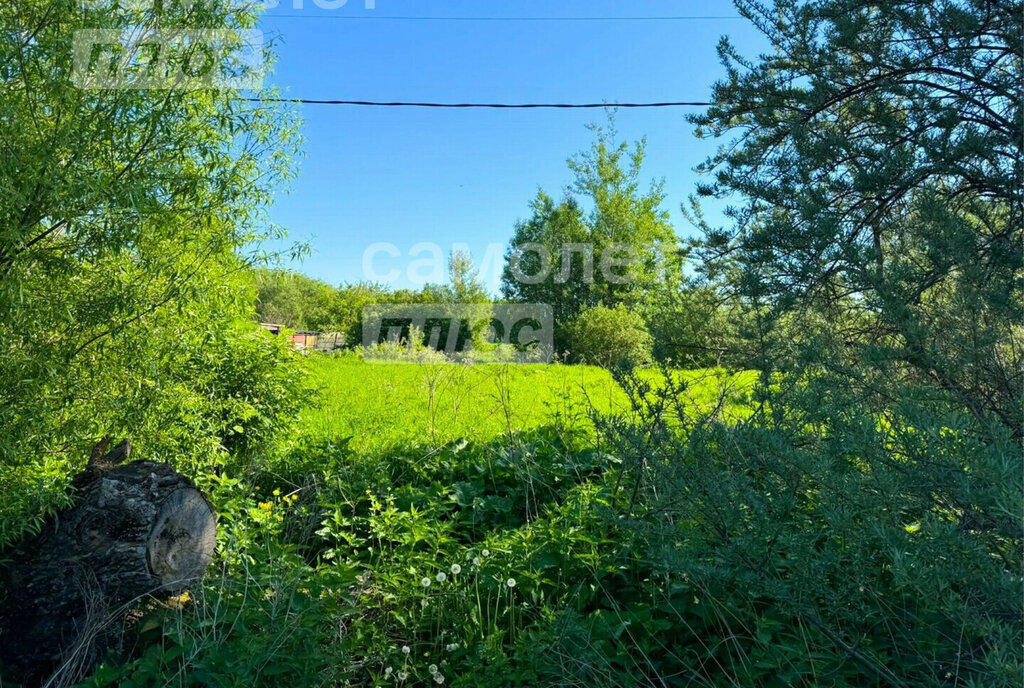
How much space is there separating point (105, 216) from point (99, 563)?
1649 mm

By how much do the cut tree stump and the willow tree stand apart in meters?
0.23

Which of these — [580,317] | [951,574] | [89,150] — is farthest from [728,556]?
[580,317]

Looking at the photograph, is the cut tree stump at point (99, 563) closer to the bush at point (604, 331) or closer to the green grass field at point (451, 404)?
the green grass field at point (451, 404)

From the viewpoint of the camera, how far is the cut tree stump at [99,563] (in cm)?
319

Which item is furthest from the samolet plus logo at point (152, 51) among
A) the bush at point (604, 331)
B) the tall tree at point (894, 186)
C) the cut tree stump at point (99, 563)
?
the bush at point (604, 331)

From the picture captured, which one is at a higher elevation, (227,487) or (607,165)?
(607,165)

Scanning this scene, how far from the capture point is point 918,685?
208cm

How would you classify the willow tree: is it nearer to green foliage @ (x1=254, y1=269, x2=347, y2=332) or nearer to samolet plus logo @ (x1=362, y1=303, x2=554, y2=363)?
samolet plus logo @ (x1=362, y1=303, x2=554, y2=363)

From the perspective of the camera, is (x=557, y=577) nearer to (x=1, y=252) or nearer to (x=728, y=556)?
(x=728, y=556)

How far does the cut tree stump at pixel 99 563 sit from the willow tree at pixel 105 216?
8.9 inches

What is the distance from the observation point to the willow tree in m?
3.29

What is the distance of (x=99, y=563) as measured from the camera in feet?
11.0

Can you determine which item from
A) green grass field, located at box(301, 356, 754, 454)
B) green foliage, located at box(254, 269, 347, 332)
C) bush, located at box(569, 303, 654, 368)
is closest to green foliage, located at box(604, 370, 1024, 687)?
green grass field, located at box(301, 356, 754, 454)

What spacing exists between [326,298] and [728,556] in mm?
25906
